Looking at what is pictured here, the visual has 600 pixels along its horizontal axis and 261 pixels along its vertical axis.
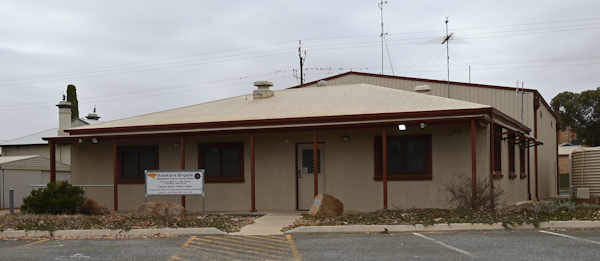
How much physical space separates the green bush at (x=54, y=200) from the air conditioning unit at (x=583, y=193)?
Answer: 655 inches

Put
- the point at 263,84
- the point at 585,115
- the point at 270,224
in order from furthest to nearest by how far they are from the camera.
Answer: the point at 585,115 → the point at 263,84 → the point at 270,224

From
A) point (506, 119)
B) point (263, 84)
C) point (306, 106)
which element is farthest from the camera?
point (263, 84)

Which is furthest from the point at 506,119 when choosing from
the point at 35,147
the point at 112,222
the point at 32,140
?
the point at 32,140

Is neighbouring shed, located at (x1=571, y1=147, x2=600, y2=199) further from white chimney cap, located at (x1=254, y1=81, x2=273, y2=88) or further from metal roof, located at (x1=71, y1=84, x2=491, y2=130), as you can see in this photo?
white chimney cap, located at (x1=254, y1=81, x2=273, y2=88)

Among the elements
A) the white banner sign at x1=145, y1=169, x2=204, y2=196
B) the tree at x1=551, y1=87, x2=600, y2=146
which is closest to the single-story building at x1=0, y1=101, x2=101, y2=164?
the white banner sign at x1=145, y1=169, x2=204, y2=196

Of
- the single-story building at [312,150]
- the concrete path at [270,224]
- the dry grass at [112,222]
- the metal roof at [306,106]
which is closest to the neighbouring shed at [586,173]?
the single-story building at [312,150]

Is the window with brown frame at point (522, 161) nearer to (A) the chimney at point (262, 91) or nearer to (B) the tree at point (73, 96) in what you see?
(A) the chimney at point (262, 91)

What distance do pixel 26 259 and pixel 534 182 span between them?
827 inches

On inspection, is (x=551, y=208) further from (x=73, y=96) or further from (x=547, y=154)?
(x=73, y=96)

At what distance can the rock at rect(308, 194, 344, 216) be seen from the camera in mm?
14898

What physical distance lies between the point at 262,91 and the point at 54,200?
27.1 feet

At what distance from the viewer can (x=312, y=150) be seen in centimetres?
1877

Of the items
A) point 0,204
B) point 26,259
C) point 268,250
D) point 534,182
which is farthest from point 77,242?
point 534,182

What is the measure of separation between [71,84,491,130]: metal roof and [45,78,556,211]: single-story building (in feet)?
0.14
